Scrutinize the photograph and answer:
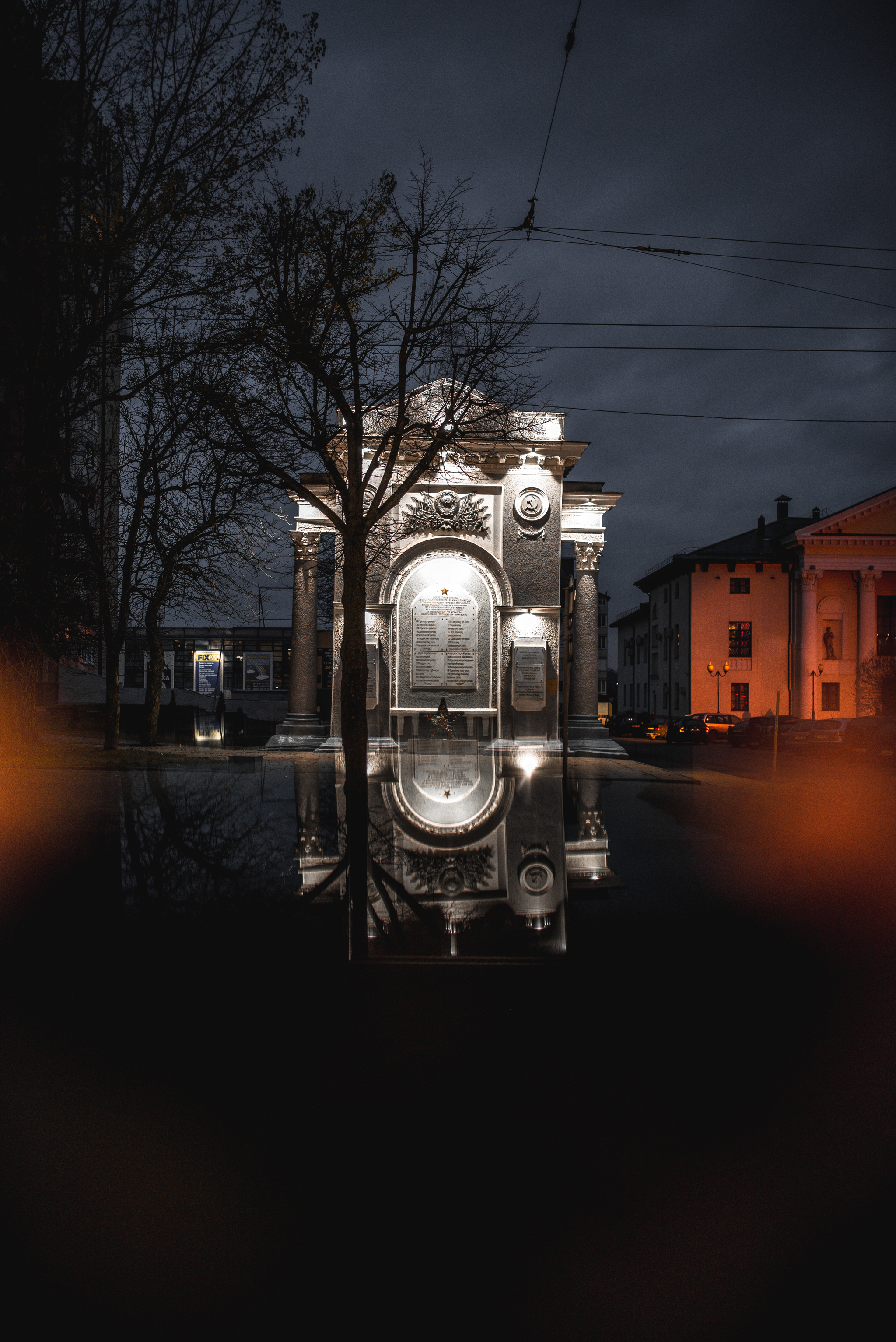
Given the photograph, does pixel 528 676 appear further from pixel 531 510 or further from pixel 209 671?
pixel 209 671

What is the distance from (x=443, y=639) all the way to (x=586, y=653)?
181 inches

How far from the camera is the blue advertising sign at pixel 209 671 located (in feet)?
102

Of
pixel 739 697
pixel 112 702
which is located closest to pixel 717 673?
pixel 739 697

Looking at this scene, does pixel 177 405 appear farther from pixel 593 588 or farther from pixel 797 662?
pixel 797 662

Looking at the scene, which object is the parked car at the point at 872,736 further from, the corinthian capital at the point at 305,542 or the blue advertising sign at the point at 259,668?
the blue advertising sign at the point at 259,668

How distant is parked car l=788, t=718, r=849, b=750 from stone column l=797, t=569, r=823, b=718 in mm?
18098

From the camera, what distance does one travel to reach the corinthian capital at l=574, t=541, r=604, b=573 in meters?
26.1

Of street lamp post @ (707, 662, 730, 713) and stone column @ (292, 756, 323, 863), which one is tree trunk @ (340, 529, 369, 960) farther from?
street lamp post @ (707, 662, 730, 713)

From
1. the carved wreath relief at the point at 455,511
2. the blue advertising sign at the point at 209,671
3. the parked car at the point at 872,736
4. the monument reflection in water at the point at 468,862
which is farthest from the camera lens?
the parked car at the point at 872,736

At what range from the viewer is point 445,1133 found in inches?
111

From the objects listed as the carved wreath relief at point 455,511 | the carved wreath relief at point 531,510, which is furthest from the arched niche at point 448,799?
the carved wreath relief at point 531,510

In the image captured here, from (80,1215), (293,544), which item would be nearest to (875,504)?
(293,544)

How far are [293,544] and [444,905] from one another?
20890 mm

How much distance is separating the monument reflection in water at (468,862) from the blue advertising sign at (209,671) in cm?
1702
